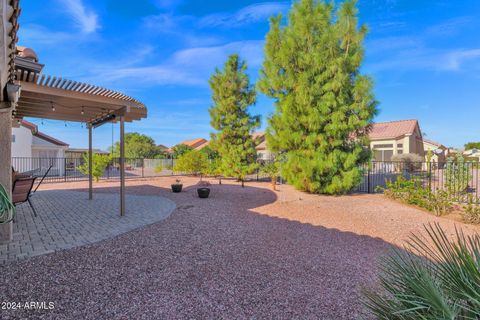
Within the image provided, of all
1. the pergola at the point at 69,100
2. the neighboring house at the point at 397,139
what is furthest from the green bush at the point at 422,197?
the neighboring house at the point at 397,139

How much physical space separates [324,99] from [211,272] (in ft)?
29.2

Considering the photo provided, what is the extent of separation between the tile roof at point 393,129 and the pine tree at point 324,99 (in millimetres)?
14059

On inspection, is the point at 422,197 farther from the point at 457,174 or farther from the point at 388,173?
the point at 388,173

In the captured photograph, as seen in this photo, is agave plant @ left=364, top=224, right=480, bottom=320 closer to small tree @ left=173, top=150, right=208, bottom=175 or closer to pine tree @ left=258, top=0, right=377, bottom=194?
pine tree @ left=258, top=0, right=377, bottom=194

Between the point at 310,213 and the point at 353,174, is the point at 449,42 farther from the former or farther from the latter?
the point at 310,213

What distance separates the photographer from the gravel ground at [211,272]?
96.8 inches

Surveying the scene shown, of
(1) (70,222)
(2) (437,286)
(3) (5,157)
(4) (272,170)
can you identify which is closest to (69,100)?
(3) (5,157)

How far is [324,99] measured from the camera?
33.2 feet

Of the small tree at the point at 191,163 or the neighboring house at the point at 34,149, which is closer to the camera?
the small tree at the point at 191,163

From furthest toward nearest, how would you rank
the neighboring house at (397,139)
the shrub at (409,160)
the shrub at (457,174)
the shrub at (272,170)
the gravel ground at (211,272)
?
1. the neighboring house at (397,139)
2. the shrub at (409,160)
3. the shrub at (272,170)
4. the shrub at (457,174)
5. the gravel ground at (211,272)

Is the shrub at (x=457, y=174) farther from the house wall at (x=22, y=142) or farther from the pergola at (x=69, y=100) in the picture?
the house wall at (x=22, y=142)

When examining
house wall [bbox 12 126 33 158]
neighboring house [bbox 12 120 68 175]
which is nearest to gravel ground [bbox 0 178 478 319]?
neighboring house [bbox 12 120 68 175]

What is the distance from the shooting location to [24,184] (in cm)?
522

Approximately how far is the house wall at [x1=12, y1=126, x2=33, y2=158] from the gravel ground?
21252 millimetres
